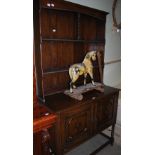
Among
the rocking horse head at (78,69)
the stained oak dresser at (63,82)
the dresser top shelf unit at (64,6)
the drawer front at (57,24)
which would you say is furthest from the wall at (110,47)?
the rocking horse head at (78,69)

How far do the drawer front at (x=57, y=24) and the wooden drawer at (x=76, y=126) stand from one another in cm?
88

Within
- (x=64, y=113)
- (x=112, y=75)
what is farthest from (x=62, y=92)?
(x=112, y=75)

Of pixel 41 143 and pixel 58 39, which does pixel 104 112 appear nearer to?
pixel 41 143

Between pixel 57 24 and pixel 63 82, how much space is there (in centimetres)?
69

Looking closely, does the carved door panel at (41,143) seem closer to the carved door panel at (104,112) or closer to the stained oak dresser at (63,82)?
the stained oak dresser at (63,82)

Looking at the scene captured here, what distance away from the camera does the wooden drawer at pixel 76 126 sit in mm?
1570

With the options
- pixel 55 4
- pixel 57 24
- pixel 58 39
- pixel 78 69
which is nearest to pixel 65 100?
pixel 78 69

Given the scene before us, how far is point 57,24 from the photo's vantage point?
A: 1.89 metres

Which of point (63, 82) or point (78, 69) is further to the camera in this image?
point (63, 82)

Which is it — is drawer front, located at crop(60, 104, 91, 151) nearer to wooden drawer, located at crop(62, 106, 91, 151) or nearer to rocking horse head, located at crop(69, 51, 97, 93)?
wooden drawer, located at crop(62, 106, 91, 151)

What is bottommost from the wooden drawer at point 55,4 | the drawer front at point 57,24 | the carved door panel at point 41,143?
the carved door panel at point 41,143
